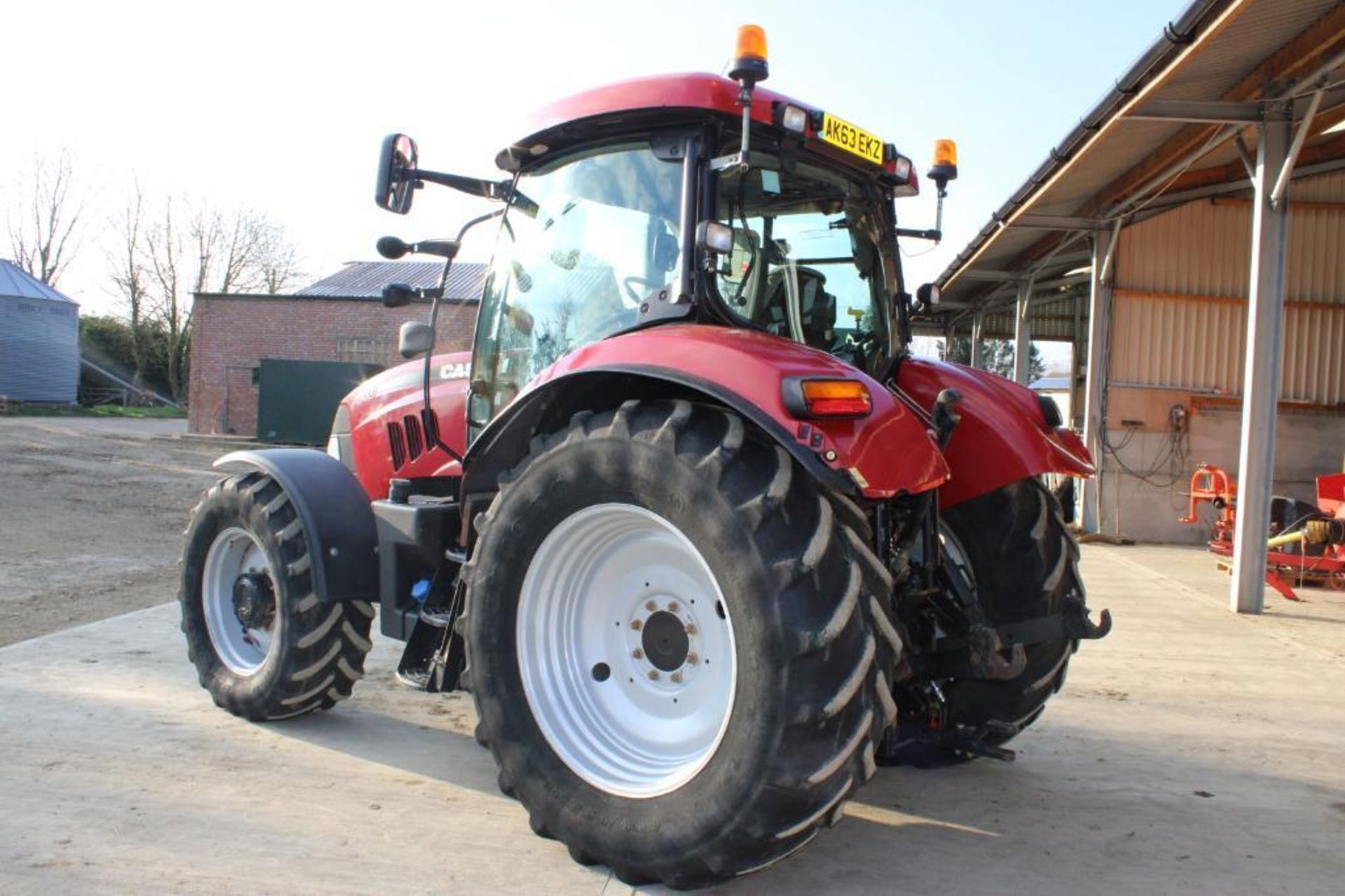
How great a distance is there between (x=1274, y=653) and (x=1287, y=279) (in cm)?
776

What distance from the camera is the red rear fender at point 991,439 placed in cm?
360

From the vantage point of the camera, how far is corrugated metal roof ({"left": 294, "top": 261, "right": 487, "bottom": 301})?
92.0 feet

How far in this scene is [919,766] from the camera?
4.06 meters

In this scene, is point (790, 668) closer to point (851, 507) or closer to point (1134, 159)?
point (851, 507)

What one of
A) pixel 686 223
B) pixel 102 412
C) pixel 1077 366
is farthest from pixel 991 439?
pixel 102 412

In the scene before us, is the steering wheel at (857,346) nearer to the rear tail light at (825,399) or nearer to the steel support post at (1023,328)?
the rear tail light at (825,399)

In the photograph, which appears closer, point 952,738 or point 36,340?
point 952,738

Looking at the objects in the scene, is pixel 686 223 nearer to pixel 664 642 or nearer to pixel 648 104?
pixel 648 104

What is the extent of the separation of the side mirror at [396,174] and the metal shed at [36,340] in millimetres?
39133

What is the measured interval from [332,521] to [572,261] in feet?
4.74

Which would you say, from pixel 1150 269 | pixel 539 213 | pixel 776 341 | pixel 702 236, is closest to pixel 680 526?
pixel 776 341

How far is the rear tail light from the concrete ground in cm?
133

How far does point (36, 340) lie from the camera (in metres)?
38.7

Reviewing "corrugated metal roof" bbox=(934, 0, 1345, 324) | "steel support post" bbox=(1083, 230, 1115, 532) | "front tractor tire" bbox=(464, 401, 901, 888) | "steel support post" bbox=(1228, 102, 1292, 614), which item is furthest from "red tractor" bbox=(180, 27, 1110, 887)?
"steel support post" bbox=(1083, 230, 1115, 532)
